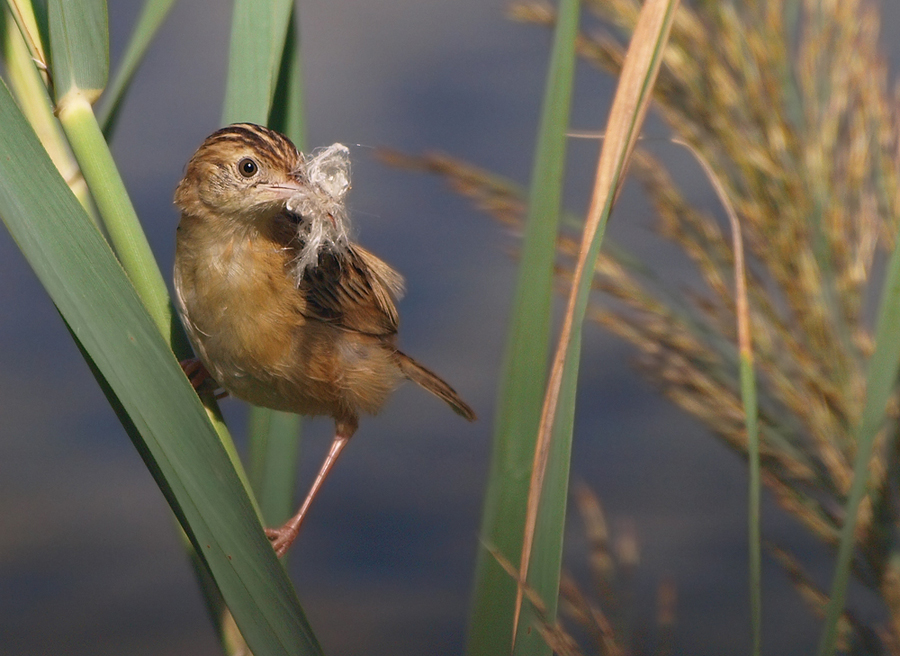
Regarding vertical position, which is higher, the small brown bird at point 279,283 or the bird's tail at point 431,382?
the small brown bird at point 279,283

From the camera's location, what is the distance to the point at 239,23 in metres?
1.13

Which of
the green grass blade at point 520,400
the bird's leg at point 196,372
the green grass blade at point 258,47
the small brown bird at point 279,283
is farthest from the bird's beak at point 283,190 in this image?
the green grass blade at point 520,400

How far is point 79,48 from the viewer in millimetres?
996

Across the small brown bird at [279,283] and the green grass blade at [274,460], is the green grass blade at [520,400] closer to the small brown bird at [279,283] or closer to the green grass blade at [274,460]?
the small brown bird at [279,283]

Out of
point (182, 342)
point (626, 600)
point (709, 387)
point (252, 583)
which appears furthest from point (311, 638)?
point (709, 387)

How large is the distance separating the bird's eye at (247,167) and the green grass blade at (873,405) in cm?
92

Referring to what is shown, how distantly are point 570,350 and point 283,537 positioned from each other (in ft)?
3.13

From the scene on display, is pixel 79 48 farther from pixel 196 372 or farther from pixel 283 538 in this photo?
pixel 283 538

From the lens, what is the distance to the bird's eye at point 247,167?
127cm

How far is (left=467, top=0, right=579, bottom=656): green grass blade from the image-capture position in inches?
29.7

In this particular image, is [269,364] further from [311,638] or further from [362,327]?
[311,638]

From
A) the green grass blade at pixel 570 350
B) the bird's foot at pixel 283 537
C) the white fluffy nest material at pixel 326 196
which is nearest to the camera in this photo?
the green grass blade at pixel 570 350

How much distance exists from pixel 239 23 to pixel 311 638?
830mm

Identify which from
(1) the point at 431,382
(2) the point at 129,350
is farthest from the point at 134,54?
(1) the point at 431,382
